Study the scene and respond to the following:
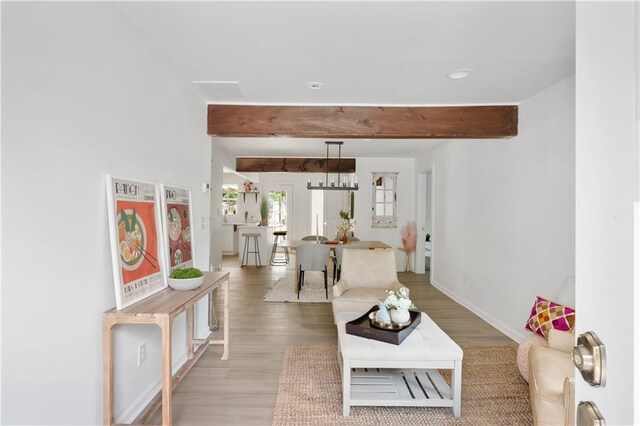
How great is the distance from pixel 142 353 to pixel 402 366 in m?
1.71

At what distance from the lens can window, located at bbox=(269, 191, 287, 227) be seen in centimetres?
1009

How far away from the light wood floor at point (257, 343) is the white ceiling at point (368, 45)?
2467 mm

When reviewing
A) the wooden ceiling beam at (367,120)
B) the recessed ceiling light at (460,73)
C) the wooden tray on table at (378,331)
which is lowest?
the wooden tray on table at (378,331)

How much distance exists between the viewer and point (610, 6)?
573 millimetres

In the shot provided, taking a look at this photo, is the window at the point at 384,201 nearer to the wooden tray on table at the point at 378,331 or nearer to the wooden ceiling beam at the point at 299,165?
the wooden ceiling beam at the point at 299,165

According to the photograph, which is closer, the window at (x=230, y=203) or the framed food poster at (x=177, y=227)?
the framed food poster at (x=177, y=227)

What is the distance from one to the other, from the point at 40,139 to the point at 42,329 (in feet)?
2.63

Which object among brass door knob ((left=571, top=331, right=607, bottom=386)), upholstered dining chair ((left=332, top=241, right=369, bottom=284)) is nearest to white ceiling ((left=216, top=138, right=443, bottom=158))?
upholstered dining chair ((left=332, top=241, right=369, bottom=284))

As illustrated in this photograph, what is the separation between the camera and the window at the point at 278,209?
33.1 feet

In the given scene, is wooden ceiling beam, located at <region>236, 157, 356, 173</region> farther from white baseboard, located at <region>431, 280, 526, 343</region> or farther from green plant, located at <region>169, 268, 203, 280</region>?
green plant, located at <region>169, 268, 203, 280</region>

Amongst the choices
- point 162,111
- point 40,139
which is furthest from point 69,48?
point 162,111

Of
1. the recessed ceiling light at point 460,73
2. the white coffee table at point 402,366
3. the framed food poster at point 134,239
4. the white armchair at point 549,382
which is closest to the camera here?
the white armchair at point 549,382

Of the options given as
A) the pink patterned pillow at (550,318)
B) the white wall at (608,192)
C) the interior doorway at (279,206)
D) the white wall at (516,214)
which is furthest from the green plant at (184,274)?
the interior doorway at (279,206)

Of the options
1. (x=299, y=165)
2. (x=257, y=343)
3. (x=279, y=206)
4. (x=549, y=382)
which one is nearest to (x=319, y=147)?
(x=299, y=165)
